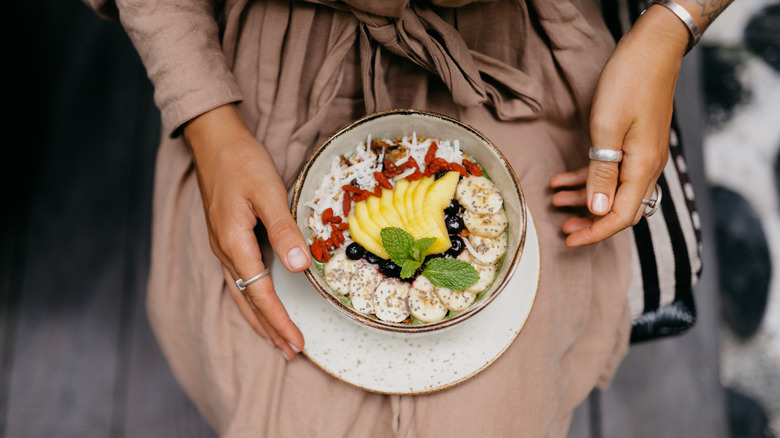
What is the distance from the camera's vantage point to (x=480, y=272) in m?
0.88

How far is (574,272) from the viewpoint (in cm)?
102

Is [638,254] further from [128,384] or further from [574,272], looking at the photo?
[128,384]

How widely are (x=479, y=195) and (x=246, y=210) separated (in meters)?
0.44

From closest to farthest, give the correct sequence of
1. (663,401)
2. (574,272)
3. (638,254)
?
(574,272), (638,254), (663,401)

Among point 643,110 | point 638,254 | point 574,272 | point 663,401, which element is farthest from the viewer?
point 663,401

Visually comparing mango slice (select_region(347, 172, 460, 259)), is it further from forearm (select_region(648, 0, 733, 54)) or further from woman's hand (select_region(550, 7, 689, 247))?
forearm (select_region(648, 0, 733, 54))

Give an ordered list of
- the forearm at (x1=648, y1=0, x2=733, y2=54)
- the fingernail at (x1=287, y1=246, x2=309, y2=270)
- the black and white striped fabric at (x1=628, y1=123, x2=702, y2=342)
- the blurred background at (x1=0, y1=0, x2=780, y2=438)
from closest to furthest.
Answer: the fingernail at (x1=287, y1=246, x2=309, y2=270)
the forearm at (x1=648, y1=0, x2=733, y2=54)
the black and white striped fabric at (x1=628, y1=123, x2=702, y2=342)
the blurred background at (x1=0, y1=0, x2=780, y2=438)

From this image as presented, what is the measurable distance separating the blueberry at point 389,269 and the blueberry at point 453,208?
0.14m

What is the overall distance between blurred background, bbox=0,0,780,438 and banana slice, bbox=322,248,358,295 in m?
1.15

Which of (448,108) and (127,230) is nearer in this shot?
(448,108)

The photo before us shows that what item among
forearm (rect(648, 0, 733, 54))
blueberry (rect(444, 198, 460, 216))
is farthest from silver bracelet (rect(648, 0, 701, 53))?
blueberry (rect(444, 198, 460, 216))

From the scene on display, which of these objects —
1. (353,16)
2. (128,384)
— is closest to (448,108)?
(353,16)

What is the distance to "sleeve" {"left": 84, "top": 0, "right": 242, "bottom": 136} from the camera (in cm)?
93

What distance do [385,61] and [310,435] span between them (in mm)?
803
